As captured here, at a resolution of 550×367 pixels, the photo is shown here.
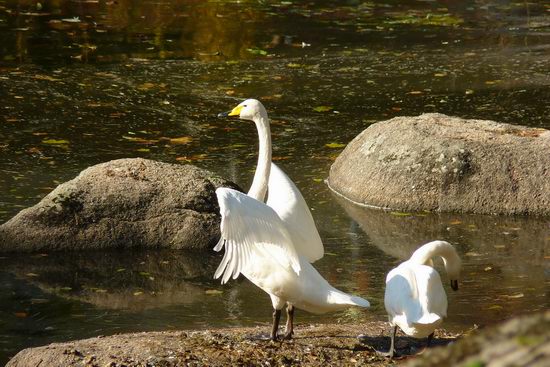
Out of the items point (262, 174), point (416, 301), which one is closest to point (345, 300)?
point (416, 301)

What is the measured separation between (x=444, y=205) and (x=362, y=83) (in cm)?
517

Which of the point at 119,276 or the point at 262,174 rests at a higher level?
the point at 262,174

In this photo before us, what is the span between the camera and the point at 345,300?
542 centimetres

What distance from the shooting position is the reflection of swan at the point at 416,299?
17.8 feet

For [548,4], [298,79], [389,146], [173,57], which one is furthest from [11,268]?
[548,4]

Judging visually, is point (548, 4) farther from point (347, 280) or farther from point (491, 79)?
point (347, 280)

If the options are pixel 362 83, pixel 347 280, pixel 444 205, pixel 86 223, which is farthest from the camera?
pixel 362 83

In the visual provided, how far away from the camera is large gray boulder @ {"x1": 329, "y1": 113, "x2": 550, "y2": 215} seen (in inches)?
370

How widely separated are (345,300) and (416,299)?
0.39 meters

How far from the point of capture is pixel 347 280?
25.3 feet

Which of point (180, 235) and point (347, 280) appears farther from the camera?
point (180, 235)

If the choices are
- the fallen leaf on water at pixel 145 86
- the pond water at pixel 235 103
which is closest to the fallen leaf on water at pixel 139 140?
the pond water at pixel 235 103

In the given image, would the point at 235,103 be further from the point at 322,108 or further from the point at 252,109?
the point at 252,109

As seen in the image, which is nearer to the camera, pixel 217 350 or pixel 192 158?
pixel 217 350
